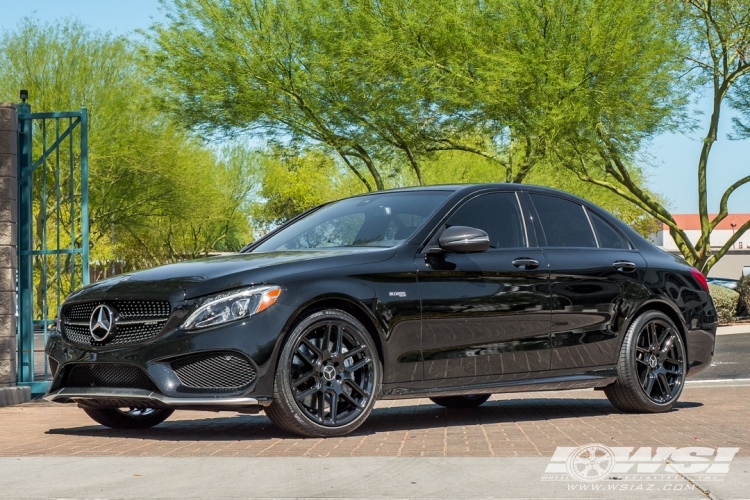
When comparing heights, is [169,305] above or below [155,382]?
above

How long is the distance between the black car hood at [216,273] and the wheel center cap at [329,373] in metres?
0.60

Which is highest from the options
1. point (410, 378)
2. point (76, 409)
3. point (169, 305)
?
point (169, 305)

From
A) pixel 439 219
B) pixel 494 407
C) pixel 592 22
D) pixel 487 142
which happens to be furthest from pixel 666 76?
pixel 439 219

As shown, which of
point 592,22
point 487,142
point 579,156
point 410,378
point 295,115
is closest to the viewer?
point 410,378

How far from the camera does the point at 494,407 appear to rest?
1045 centimetres

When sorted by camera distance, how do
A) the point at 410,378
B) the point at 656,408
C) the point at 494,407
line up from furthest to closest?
the point at 494,407, the point at 656,408, the point at 410,378

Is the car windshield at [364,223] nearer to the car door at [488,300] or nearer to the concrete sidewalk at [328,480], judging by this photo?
the car door at [488,300]

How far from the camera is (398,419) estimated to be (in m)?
9.25

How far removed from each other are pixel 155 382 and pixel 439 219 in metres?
2.26

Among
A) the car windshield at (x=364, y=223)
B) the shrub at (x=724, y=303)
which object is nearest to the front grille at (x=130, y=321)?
the car windshield at (x=364, y=223)

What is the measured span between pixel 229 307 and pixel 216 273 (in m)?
0.26

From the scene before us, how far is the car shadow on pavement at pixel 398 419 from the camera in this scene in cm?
808

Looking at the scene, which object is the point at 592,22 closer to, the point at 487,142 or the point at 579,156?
the point at 579,156

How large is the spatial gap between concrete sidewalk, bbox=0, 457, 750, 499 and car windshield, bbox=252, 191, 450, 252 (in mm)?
2195
